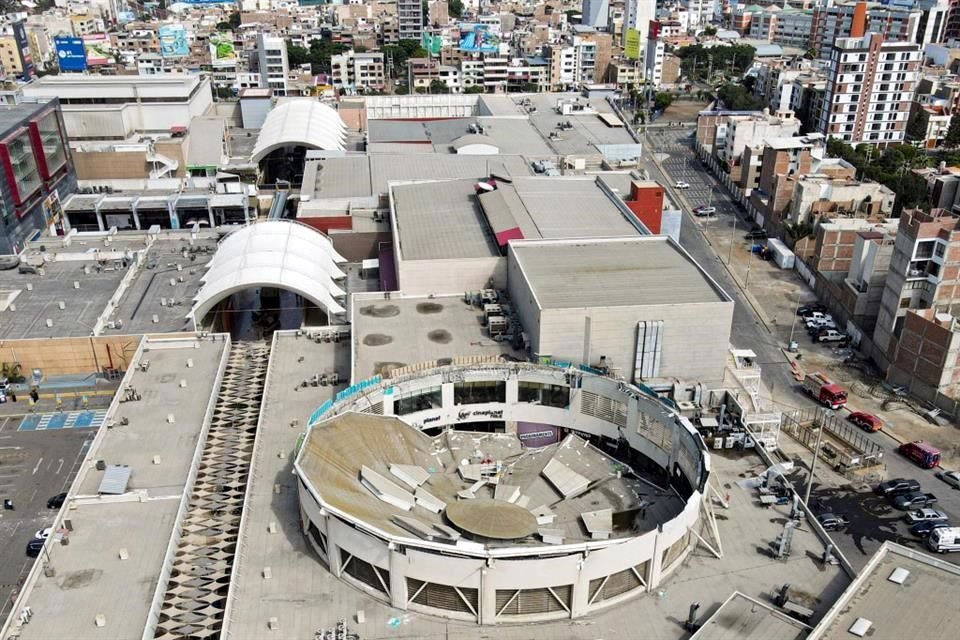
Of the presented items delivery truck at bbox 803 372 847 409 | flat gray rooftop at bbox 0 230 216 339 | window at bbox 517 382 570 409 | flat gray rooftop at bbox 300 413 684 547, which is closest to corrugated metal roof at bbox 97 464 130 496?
flat gray rooftop at bbox 300 413 684 547

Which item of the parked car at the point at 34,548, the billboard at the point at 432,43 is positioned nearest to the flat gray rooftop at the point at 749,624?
the parked car at the point at 34,548

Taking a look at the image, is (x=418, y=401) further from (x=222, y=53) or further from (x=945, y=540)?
(x=222, y=53)

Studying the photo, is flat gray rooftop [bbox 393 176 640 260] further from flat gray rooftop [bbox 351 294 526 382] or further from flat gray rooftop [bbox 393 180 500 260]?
flat gray rooftop [bbox 351 294 526 382]

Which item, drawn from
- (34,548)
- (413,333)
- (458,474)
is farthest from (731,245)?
(34,548)

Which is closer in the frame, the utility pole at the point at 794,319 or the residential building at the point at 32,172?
the utility pole at the point at 794,319

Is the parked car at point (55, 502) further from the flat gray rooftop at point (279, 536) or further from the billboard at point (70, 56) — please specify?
the billboard at point (70, 56)

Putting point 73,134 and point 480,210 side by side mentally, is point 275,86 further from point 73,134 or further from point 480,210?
point 480,210

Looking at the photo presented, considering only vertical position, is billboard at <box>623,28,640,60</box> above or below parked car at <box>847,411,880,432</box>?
above
